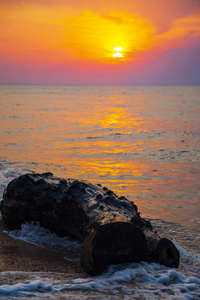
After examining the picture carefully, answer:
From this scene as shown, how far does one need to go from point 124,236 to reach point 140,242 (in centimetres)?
25

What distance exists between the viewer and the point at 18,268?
14.7 ft

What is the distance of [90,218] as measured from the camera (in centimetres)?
485

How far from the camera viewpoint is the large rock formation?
14.0 feet

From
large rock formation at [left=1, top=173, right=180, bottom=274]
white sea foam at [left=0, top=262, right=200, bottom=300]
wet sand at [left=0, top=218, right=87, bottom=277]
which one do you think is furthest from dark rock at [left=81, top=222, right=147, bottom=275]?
wet sand at [left=0, top=218, right=87, bottom=277]

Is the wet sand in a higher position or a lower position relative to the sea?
lower

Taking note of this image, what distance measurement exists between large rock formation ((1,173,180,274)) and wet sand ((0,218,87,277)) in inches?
14.5

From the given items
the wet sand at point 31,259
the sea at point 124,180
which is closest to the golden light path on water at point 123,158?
the sea at point 124,180

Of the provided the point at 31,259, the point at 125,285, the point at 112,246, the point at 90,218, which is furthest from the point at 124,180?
the point at 125,285

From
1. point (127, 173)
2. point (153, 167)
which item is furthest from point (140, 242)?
point (153, 167)

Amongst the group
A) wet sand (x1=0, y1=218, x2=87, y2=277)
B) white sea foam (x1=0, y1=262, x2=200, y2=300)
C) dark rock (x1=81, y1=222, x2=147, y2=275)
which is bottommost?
wet sand (x1=0, y1=218, x2=87, y2=277)

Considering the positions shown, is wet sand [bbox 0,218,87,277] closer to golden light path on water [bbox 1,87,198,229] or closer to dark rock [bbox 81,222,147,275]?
dark rock [bbox 81,222,147,275]

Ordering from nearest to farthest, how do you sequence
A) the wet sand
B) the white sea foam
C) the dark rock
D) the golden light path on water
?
1. the white sea foam
2. the dark rock
3. the wet sand
4. the golden light path on water

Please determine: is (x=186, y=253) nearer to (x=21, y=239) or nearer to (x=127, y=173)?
(x=21, y=239)

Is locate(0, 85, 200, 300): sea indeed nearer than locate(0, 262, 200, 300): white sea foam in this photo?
No
